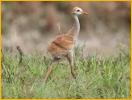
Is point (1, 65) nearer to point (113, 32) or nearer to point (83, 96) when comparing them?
point (83, 96)

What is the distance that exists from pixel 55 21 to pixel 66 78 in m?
6.58

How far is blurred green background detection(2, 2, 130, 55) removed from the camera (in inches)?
650

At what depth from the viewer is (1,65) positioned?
1006 centimetres

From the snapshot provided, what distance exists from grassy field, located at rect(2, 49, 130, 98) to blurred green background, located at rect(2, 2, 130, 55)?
5.81 m

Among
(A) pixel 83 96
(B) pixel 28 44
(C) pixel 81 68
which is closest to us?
(A) pixel 83 96

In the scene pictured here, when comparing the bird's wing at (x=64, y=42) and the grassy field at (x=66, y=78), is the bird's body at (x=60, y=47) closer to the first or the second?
the bird's wing at (x=64, y=42)

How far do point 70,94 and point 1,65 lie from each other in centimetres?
97

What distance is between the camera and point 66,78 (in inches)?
402

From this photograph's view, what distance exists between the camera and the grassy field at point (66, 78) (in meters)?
9.55

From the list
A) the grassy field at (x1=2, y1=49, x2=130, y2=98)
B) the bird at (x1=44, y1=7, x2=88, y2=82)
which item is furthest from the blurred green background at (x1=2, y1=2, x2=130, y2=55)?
the bird at (x1=44, y1=7, x2=88, y2=82)

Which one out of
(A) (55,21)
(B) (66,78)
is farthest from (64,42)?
(A) (55,21)

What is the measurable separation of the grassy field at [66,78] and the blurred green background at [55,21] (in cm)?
581

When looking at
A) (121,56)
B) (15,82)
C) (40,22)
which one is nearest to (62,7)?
(40,22)

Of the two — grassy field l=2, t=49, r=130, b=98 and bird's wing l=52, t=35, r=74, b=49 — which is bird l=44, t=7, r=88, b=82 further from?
grassy field l=2, t=49, r=130, b=98
